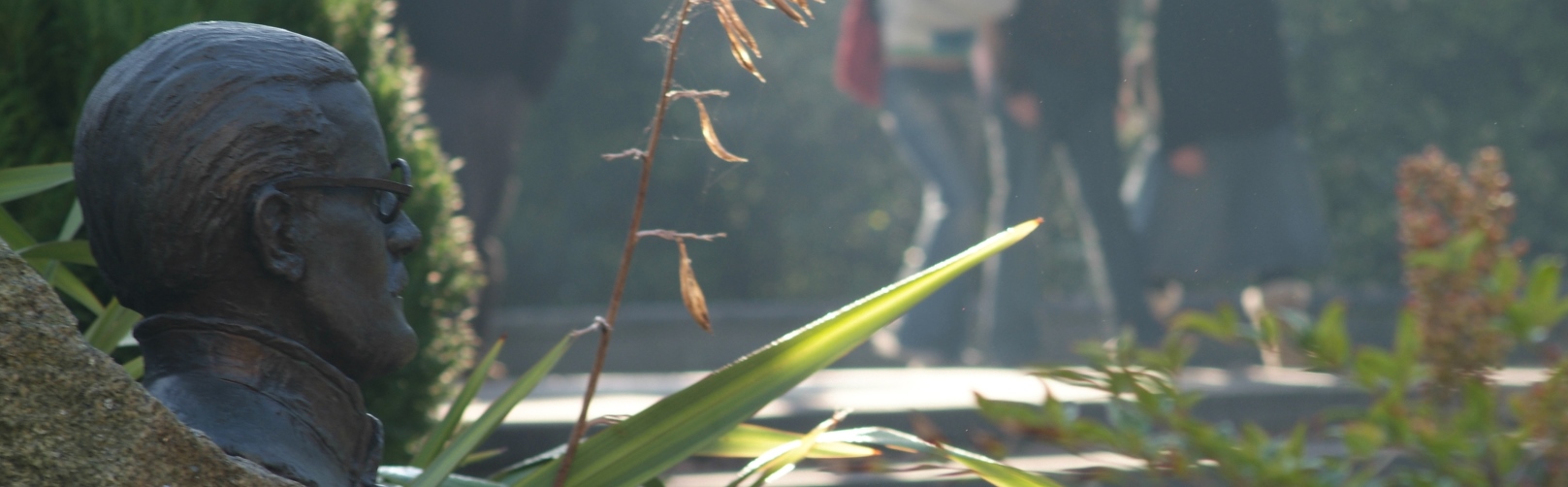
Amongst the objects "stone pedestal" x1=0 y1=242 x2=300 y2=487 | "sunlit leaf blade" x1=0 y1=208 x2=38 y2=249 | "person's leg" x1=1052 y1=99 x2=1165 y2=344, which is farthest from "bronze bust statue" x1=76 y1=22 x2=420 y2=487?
"person's leg" x1=1052 y1=99 x2=1165 y2=344

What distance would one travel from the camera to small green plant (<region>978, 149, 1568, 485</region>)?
5.90 ft

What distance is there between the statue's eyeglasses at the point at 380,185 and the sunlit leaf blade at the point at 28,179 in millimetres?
552

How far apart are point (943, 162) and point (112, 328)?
480 centimetres

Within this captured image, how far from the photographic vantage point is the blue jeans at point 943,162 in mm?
5965

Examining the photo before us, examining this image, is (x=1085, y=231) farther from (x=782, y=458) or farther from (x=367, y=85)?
(x=782, y=458)

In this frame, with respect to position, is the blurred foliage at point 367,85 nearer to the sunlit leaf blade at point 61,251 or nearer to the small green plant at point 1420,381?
the sunlit leaf blade at point 61,251

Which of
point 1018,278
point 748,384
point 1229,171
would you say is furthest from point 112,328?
point 1018,278

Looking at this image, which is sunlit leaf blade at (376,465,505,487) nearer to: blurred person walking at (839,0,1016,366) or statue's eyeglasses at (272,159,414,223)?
statue's eyeglasses at (272,159,414,223)

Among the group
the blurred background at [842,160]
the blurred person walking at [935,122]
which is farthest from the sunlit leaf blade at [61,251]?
the blurred background at [842,160]

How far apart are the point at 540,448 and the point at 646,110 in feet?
20.3

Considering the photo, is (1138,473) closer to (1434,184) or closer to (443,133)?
(1434,184)

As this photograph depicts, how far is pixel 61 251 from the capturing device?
4.77ft

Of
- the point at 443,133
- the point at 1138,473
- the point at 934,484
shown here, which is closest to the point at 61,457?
the point at 1138,473

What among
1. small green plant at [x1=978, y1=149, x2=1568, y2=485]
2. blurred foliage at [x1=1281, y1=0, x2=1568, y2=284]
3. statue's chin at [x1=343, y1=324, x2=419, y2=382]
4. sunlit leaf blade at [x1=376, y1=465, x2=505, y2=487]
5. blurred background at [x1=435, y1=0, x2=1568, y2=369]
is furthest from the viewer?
blurred background at [x1=435, y1=0, x2=1568, y2=369]
